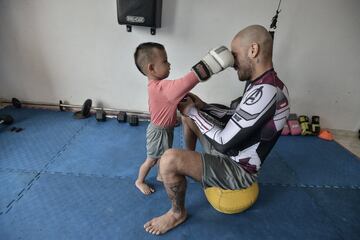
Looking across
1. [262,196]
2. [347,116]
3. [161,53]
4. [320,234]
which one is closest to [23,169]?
[161,53]

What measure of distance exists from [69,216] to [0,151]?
119 cm

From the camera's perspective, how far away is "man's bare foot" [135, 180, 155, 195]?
1868 millimetres

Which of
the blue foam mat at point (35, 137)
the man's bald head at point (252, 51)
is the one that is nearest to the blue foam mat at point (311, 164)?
the man's bald head at point (252, 51)

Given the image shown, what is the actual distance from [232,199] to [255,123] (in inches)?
25.4

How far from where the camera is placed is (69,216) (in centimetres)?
163

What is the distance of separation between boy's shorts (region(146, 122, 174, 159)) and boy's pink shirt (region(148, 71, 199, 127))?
0.14ft

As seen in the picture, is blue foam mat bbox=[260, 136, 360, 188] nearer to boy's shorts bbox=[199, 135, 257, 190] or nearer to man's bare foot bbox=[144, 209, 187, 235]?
boy's shorts bbox=[199, 135, 257, 190]

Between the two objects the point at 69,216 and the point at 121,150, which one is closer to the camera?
the point at 69,216

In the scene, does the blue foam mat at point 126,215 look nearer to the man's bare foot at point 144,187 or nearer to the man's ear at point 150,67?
the man's bare foot at point 144,187

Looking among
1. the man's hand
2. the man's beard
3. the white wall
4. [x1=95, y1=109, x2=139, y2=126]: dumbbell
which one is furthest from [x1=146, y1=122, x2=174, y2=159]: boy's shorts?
the white wall

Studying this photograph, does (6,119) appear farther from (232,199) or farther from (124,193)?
(232,199)

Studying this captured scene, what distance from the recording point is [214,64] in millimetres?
1351

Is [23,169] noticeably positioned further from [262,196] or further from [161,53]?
[262,196]

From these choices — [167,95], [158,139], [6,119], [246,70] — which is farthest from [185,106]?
[6,119]
